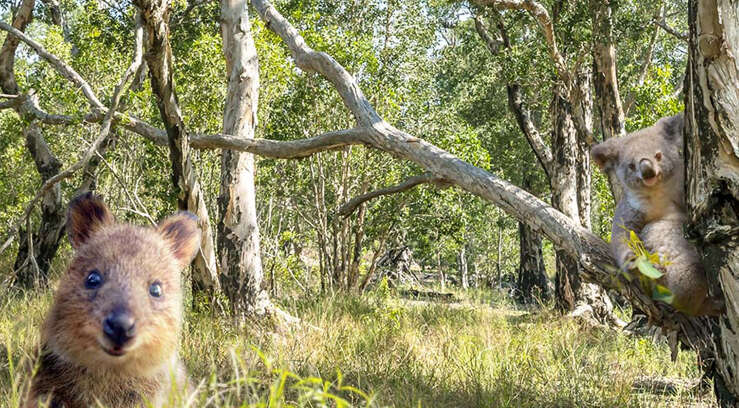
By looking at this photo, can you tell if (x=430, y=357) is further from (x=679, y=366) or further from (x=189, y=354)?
(x=679, y=366)

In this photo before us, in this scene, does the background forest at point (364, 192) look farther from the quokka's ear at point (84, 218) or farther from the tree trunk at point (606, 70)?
the quokka's ear at point (84, 218)

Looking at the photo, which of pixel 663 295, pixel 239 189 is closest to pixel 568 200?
pixel 239 189

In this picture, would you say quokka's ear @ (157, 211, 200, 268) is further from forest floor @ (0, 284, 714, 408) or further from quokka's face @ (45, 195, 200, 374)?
forest floor @ (0, 284, 714, 408)

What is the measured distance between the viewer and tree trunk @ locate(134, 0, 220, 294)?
215 inches

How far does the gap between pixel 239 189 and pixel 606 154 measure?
15.9 ft

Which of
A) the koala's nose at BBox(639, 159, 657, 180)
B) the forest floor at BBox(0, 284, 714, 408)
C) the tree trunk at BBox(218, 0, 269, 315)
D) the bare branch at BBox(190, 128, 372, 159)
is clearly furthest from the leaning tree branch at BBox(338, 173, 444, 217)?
the koala's nose at BBox(639, 159, 657, 180)

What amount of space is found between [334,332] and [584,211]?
6.94 meters

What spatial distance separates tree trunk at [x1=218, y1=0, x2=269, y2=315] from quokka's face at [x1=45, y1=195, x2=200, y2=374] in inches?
186

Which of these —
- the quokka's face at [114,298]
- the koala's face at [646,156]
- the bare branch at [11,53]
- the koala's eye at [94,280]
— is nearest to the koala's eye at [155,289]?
the quokka's face at [114,298]

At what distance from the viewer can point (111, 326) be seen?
199 centimetres

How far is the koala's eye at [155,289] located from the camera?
2.22m

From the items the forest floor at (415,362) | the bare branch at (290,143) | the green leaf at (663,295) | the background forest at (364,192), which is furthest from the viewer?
the bare branch at (290,143)

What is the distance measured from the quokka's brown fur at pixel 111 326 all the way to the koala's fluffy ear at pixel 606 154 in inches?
96.2

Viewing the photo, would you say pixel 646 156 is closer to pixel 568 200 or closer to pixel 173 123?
pixel 173 123
